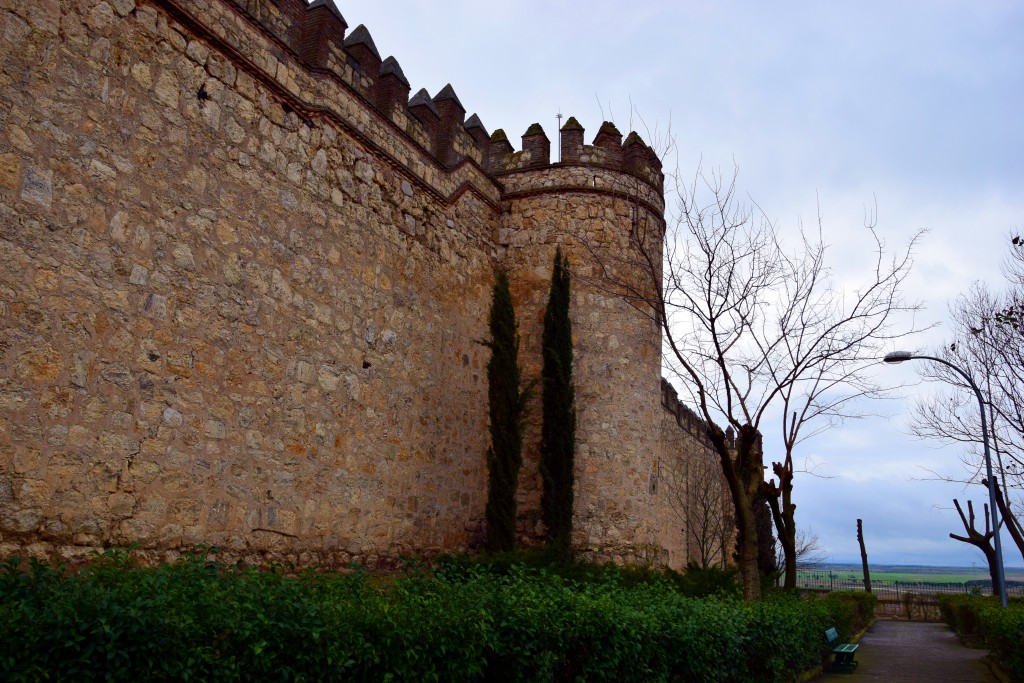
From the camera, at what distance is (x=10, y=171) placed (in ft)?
Answer: 19.1

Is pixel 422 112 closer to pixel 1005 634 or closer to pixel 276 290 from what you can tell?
pixel 276 290

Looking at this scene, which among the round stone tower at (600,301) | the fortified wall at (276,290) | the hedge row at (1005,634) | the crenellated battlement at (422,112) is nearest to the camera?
the fortified wall at (276,290)

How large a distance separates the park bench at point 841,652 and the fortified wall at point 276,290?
9.15 ft

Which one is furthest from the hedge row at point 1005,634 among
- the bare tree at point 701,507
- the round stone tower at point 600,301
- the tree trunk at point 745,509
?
the bare tree at point 701,507

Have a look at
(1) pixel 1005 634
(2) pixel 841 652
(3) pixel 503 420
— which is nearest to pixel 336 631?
(3) pixel 503 420

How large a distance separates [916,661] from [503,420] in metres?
8.95

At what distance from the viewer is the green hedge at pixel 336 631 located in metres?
3.01

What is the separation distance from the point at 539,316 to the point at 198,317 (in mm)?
6587

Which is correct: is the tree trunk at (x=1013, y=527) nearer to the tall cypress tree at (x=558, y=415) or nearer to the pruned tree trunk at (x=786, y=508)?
the pruned tree trunk at (x=786, y=508)

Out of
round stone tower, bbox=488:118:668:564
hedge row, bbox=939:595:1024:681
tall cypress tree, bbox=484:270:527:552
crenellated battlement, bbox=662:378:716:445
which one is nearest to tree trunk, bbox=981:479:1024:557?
hedge row, bbox=939:595:1024:681

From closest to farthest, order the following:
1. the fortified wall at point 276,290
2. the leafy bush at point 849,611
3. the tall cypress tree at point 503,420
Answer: the fortified wall at point 276,290
the tall cypress tree at point 503,420
the leafy bush at point 849,611

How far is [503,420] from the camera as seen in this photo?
11.7 meters

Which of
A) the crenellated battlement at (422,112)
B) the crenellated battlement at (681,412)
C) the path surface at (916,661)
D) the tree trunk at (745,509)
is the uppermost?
the crenellated battlement at (422,112)

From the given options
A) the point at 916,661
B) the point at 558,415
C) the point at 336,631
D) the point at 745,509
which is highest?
the point at 558,415
